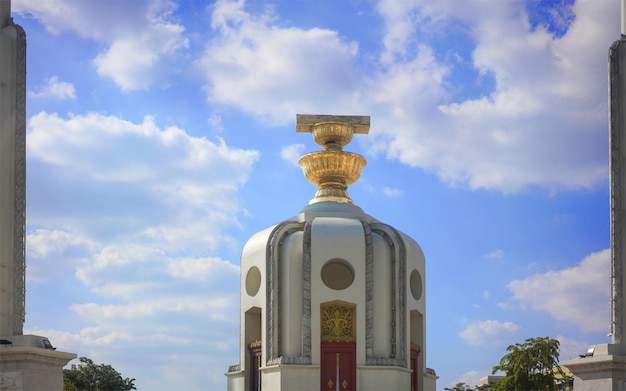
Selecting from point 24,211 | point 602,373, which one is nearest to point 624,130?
point 602,373

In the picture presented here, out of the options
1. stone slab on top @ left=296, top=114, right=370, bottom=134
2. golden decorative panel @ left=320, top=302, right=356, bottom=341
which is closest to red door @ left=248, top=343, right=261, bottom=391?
golden decorative panel @ left=320, top=302, right=356, bottom=341

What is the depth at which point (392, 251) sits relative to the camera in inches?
1287

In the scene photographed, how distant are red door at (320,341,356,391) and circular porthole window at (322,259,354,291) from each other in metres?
1.95

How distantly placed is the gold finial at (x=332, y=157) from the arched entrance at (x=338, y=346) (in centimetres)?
417

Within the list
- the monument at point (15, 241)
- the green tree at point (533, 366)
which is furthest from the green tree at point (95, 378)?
the monument at point (15, 241)

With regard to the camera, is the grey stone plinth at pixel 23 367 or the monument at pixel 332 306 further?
the monument at pixel 332 306

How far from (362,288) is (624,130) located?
13.0 meters

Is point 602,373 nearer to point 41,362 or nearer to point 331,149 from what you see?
point 41,362

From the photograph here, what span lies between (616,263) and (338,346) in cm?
1302

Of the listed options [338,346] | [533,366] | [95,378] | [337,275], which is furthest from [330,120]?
[95,378]

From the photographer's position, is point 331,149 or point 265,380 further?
point 331,149

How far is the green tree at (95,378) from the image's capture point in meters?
52.8

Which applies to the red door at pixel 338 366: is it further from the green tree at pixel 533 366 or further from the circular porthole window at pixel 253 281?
Answer: the green tree at pixel 533 366

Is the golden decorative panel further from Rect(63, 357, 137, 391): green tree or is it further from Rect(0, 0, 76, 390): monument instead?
Rect(63, 357, 137, 391): green tree
